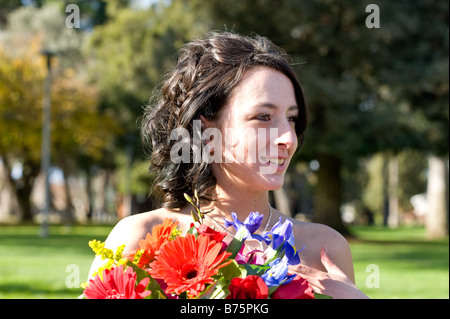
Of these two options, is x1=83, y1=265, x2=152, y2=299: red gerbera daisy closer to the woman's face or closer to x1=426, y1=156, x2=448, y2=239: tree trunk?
the woman's face

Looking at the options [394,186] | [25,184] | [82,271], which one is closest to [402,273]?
[82,271]

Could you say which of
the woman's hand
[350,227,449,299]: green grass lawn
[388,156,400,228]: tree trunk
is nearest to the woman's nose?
the woman's hand

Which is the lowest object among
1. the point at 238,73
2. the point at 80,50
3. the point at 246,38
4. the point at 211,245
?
the point at 211,245

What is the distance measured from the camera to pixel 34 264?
13398mm

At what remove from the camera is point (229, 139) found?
2.37 metres

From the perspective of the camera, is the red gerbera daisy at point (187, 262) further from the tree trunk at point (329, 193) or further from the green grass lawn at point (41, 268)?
the tree trunk at point (329, 193)

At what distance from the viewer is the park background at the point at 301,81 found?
15039 mm

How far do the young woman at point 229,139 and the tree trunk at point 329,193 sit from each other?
21.7 meters

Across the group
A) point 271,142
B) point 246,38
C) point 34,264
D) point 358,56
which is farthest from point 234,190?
point 358,56

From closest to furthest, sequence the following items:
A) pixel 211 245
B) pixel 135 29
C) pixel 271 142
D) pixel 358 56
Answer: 1. pixel 211 245
2. pixel 271 142
3. pixel 358 56
4. pixel 135 29

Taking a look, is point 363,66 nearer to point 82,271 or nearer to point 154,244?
point 82,271

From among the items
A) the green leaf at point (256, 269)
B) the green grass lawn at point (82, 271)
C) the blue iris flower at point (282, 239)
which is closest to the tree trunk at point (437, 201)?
the green grass lawn at point (82, 271)

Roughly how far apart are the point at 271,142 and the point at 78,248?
1656cm

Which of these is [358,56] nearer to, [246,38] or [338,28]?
[338,28]
